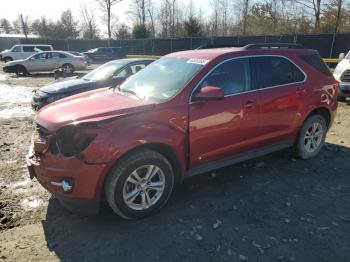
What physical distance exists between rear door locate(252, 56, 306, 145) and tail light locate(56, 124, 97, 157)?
245 cm

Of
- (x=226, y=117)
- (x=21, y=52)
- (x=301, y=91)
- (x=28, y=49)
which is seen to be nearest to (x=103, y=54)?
(x=28, y=49)

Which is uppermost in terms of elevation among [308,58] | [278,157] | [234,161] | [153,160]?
[308,58]

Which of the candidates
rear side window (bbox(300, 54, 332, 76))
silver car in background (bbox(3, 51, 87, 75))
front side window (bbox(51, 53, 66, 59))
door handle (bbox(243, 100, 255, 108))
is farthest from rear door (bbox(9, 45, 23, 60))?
door handle (bbox(243, 100, 255, 108))

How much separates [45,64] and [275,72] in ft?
63.3

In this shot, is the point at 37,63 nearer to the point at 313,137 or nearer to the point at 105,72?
the point at 105,72

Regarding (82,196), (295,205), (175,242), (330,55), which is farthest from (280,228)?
(330,55)

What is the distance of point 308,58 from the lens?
5.43 metres

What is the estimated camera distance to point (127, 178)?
11.8 feet

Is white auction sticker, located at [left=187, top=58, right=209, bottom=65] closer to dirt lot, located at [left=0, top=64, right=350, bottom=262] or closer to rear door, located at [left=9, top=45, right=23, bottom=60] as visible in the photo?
dirt lot, located at [left=0, top=64, right=350, bottom=262]

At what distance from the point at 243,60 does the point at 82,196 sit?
276 centimetres

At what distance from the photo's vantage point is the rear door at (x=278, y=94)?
15.6 ft

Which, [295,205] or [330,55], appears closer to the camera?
[295,205]

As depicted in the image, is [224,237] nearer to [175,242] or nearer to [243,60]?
[175,242]

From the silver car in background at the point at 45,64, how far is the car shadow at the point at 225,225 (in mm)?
18157
